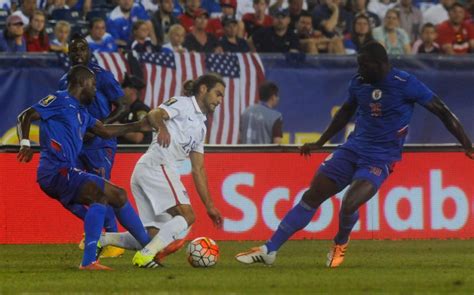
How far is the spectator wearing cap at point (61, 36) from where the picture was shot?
19.1m

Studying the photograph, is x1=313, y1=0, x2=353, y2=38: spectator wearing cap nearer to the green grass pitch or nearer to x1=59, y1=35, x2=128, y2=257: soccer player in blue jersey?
the green grass pitch

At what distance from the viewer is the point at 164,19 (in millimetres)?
20734

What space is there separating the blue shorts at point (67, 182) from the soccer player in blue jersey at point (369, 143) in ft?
5.46

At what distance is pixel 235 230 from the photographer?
16.0 m

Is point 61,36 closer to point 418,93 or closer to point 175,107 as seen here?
point 175,107

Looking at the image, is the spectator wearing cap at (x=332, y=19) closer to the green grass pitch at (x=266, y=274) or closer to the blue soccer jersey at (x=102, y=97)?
the green grass pitch at (x=266, y=274)

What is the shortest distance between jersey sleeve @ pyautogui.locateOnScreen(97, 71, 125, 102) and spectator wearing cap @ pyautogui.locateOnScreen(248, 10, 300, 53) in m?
7.02

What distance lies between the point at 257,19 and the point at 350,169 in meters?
9.33

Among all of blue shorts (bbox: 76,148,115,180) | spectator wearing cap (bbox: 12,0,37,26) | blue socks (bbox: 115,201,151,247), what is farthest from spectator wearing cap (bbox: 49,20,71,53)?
blue socks (bbox: 115,201,151,247)

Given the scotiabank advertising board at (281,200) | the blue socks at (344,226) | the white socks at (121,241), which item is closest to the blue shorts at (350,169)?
the blue socks at (344,226)

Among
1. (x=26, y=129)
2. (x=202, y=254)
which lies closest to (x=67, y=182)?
(x=26, y=129)

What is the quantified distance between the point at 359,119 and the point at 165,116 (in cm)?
187

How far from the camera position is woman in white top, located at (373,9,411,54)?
21062 millimetres

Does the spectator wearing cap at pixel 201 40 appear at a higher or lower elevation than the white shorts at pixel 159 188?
lower
